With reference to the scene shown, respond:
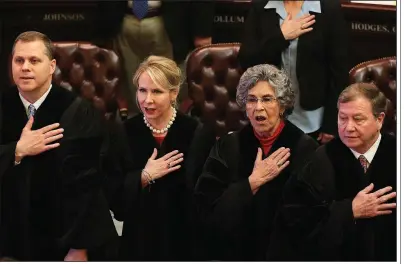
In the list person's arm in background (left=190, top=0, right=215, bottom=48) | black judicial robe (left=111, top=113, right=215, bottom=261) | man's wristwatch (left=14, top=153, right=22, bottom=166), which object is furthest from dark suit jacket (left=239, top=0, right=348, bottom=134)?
man's wristwatch (left=14, top=153, right=22, bottom=166)

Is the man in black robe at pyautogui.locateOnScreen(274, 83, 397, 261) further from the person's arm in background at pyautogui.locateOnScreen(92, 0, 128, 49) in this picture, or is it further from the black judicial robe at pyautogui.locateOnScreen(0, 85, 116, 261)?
the person's arm in background at pyautogui.locateOnScreen(92, 0, 128, 49)

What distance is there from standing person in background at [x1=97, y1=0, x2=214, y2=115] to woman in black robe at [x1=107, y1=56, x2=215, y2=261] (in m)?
0.20

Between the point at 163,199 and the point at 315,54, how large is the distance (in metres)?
1.06

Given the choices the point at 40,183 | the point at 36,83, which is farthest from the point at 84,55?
the point at 40,183

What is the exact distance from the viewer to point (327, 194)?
5.29 meters

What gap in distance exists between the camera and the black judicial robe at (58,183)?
534cm

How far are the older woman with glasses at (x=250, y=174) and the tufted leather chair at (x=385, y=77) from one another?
383 mm

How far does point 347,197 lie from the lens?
5281 millimetres

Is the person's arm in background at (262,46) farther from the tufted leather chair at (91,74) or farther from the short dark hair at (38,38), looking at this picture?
the short dark hair at (38,38)

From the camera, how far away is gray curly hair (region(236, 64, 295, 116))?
5.21m

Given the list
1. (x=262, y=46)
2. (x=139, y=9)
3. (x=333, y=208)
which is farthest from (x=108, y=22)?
(x=333, y=208)

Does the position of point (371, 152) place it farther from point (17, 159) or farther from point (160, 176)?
point (17, 159)
